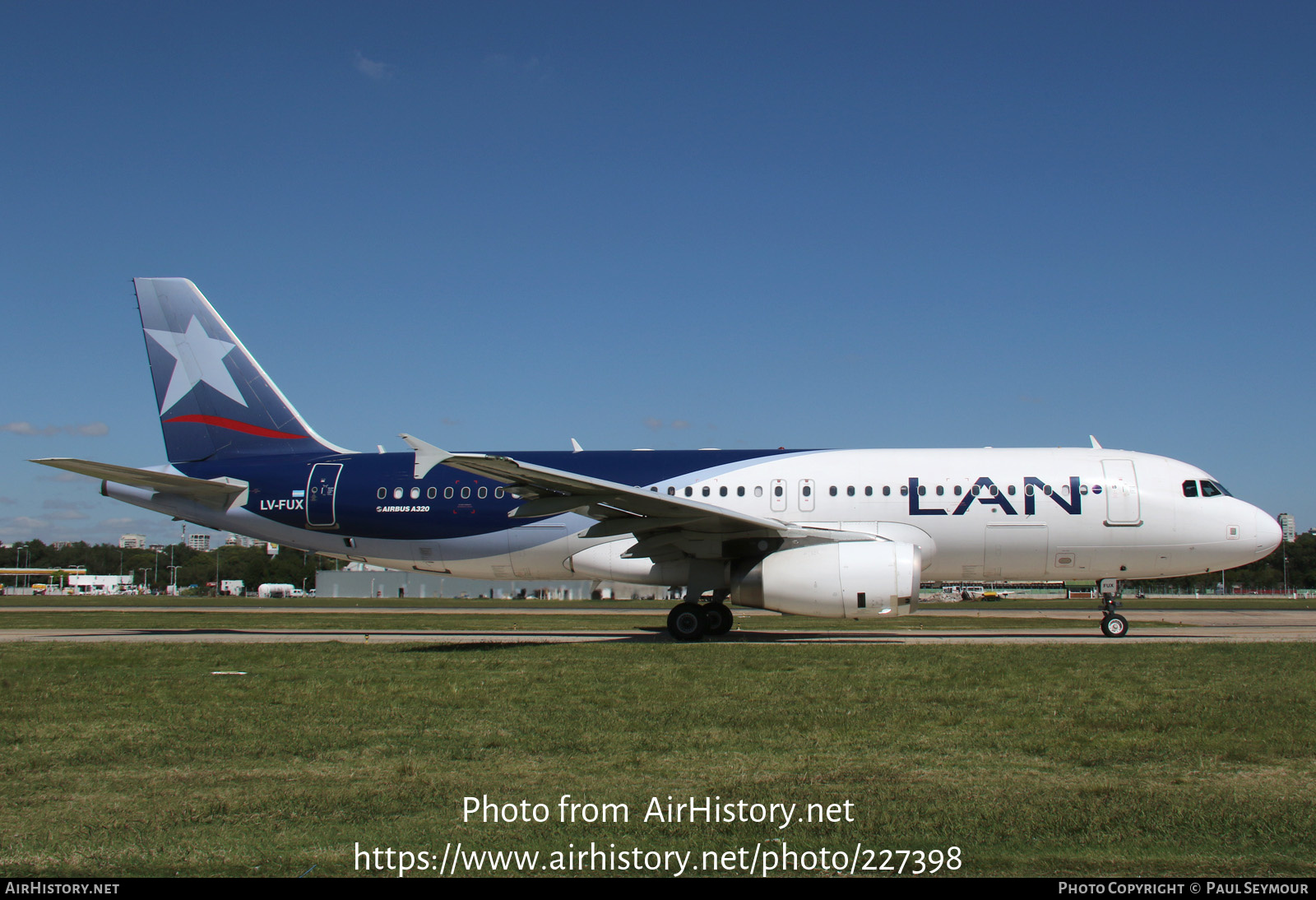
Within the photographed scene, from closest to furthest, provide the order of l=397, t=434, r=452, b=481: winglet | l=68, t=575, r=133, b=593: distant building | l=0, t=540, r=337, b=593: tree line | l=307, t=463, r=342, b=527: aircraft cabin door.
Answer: l=397, t=434, r=452, b=481: winglet → l=307, t=463, r=342, b=527: aircraft cabin door → l=68, t=575, r=133, b=593: distant building → l=0, t=540, r=337, b=593: tree line

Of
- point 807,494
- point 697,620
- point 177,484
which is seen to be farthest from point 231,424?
point 807,494

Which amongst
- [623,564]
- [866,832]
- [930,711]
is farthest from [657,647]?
[866,832]

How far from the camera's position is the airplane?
14844mm

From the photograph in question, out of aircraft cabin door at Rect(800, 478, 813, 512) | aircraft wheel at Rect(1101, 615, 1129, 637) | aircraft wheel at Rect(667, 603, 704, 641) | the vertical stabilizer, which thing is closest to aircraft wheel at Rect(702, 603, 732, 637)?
aircraft wheel at Rect(667, 603, 704, 641)

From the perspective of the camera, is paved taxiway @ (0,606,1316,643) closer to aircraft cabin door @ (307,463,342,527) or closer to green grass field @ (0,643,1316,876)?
aircraft cabin door @ (307,463,342,527)

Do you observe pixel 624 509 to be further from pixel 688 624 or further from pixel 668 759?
pixel 668 759

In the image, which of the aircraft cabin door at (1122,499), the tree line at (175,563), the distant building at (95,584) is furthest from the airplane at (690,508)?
the distant building at (95,584)

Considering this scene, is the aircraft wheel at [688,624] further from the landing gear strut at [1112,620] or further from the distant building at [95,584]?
the distant building at [95,584]

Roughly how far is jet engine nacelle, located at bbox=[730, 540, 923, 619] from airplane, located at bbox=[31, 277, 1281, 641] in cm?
3

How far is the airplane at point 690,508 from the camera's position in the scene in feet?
48.7

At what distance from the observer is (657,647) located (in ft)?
45.5
